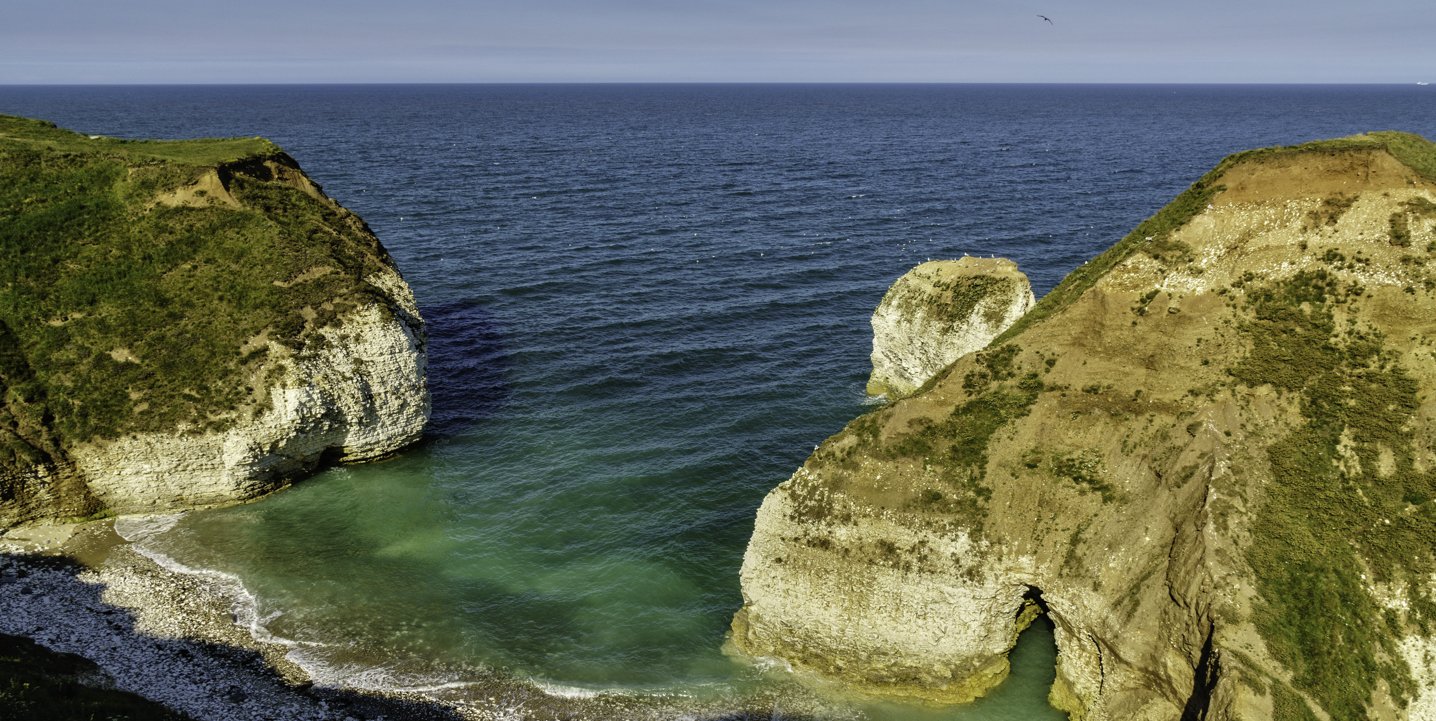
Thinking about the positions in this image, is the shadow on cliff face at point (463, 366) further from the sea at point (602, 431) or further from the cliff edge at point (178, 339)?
the cliff edge at point (178, 339)

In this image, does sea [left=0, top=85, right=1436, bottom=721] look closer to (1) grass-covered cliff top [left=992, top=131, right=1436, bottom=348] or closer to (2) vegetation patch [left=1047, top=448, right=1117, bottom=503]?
(2) vegetation patch [left=1047, top=448, right=1117, bottom=503]

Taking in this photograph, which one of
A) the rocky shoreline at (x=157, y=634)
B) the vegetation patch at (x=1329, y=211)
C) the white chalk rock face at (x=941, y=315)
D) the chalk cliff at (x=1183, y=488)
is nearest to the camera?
the chalk cliff at (x=1183, y=488)

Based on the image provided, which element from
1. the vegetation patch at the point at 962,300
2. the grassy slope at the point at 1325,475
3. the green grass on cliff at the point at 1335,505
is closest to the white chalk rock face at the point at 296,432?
the grassy slope at the point at 1325,475

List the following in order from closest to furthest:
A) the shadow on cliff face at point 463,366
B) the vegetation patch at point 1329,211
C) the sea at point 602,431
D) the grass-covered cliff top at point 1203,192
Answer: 1. the vegetation patch at point 1329,211
2. the grass-covered cliff top at point 1203,192
3. the sea at point 602,431
4. the shadow on cliff face at point 463,366

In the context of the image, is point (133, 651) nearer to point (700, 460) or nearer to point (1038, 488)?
point (700, 460)

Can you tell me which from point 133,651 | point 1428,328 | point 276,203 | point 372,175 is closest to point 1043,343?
point 1428,328

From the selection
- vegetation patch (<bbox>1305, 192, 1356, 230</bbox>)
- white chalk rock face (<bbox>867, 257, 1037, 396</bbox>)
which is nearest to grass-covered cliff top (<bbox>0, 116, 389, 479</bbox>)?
white chalk rock face (<bbox>867, 257, 1037, 396</bbox>)
